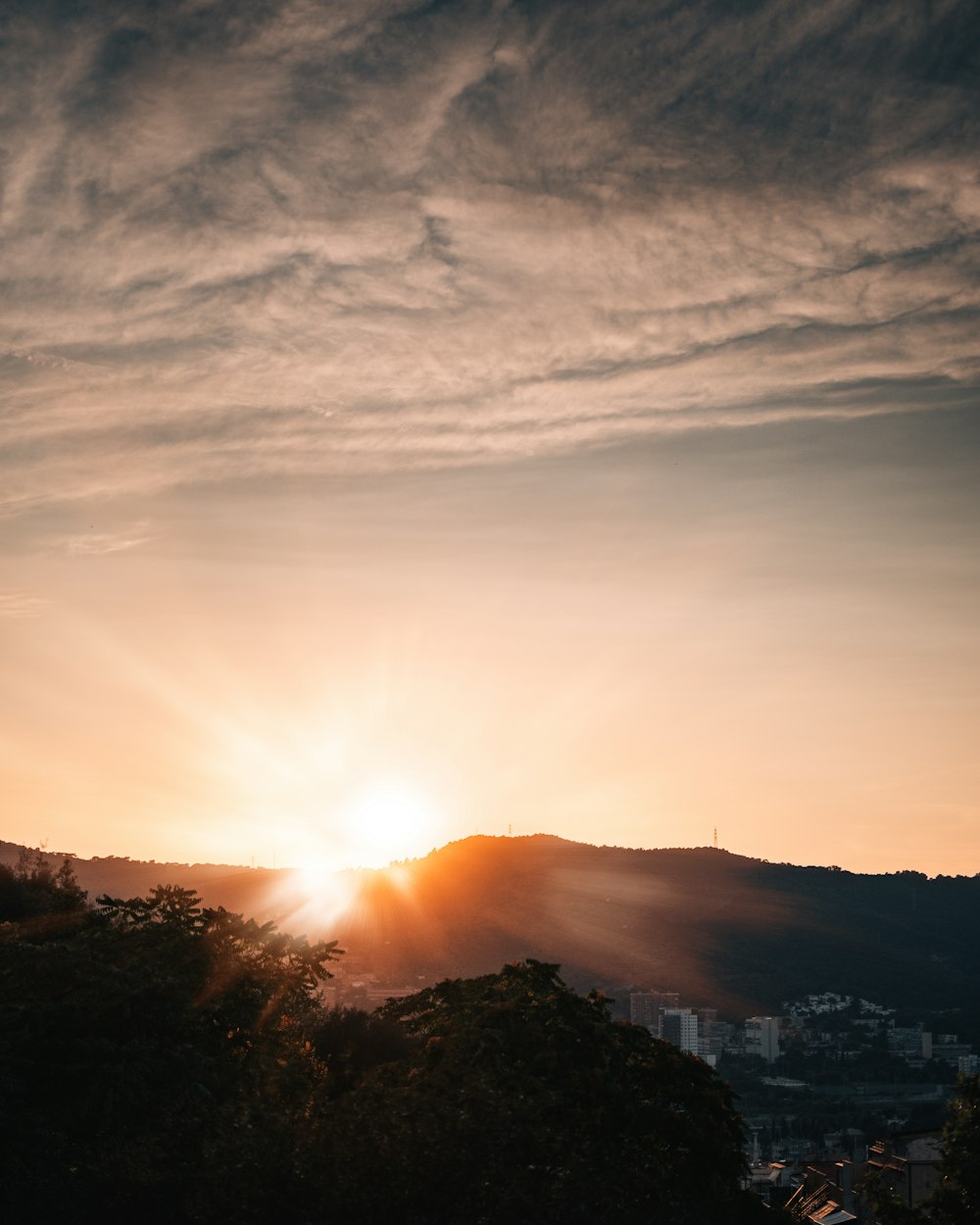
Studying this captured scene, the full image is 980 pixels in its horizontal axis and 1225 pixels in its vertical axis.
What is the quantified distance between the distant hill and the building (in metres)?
8.81

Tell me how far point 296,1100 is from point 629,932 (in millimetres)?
151743

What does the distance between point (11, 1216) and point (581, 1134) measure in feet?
23.0

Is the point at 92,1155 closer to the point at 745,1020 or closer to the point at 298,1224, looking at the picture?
the point at 298,1224

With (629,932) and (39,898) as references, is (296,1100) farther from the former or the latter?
(629,932)

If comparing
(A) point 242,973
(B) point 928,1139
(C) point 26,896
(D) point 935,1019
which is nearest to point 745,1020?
(D) point 935,1019

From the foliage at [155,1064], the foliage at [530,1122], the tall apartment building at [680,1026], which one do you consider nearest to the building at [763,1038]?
the tall apartment building at [680,1026]

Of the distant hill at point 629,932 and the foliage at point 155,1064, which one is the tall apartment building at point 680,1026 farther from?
the foliage at point 155,1064

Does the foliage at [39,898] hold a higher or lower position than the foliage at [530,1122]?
higher

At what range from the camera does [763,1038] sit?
132 m

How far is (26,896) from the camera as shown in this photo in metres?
39.8

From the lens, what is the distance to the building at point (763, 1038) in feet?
427

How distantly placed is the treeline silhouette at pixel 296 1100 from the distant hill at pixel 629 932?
97.8 m

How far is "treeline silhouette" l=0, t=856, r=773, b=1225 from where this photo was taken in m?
15.9

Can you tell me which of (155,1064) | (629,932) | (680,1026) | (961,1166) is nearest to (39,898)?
(155,1064)
